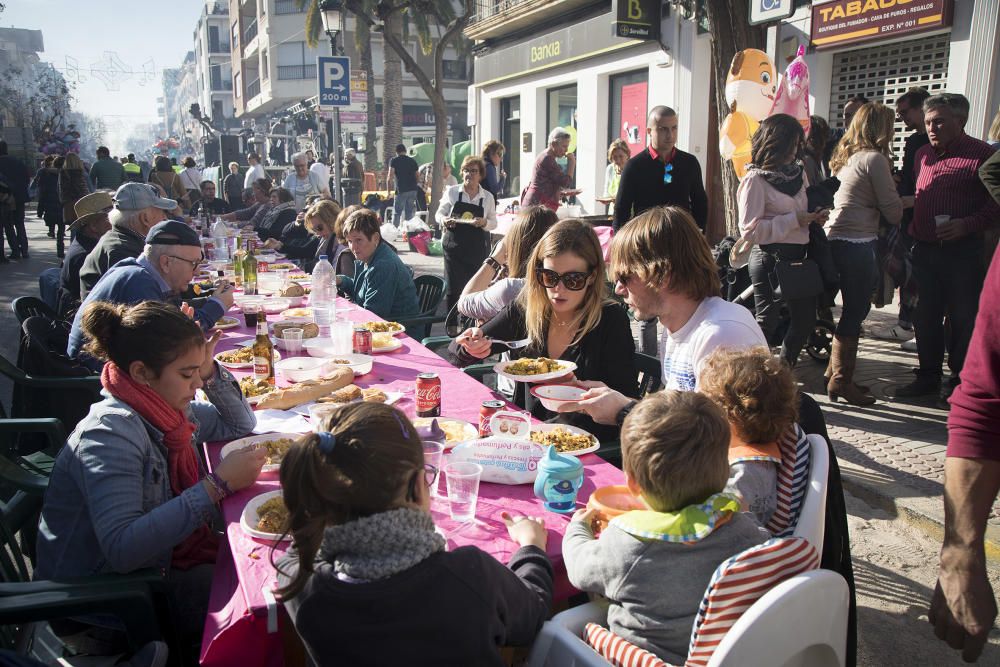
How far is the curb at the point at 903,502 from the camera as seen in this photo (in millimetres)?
3617

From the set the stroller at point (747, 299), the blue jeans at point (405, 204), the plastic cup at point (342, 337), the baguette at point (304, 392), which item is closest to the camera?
the baguette at point (304, 392)

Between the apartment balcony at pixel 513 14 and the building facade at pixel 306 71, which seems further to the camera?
the building facade at pixel 306 71

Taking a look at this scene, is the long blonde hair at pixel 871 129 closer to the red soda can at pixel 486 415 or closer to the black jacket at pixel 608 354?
the black jacket at pixel 608 354

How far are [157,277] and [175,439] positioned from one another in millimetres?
2159

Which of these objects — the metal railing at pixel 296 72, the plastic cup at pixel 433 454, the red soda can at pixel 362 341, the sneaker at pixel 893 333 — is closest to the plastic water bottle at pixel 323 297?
the red soda can at pixel 362 341

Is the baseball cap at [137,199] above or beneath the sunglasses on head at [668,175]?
beneath

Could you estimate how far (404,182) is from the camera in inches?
703

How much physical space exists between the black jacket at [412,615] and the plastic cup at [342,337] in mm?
2369

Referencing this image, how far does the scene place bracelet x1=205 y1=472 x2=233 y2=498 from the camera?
2193mm

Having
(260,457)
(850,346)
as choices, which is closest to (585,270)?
(260,457)

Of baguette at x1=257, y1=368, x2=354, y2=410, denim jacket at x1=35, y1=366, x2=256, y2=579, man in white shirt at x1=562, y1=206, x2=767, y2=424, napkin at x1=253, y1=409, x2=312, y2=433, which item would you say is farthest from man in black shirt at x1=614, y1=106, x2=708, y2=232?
denim jacket at x1=35, y1=366, x2=256, y2=579

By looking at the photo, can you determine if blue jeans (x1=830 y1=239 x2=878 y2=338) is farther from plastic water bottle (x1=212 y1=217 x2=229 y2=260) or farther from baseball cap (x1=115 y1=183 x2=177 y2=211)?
plastic water bottle (x1=212 y1=217 x2=229 y2=260)

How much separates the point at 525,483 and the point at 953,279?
4.28 metres

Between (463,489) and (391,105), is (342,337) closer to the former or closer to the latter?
(463,489)
